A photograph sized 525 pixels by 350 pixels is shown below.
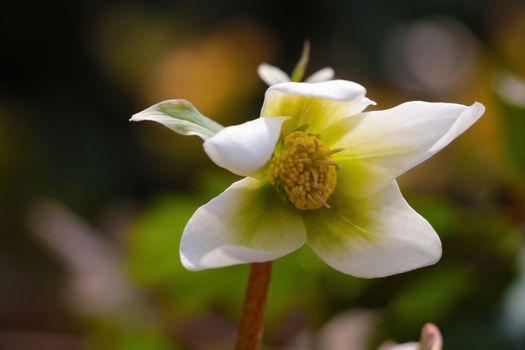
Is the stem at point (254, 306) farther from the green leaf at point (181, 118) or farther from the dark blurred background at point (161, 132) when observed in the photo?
the dark blurred background at point (161, 132)

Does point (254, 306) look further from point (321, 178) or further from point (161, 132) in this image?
point (161, 132)

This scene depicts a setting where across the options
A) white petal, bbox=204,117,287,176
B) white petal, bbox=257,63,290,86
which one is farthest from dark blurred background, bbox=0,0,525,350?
white petal, bbox=204,117,287,176

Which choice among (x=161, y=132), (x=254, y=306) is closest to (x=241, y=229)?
(x=254, y=306)

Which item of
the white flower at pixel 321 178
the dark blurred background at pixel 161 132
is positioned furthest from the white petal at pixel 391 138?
the dark blurred background at pixel 161 132

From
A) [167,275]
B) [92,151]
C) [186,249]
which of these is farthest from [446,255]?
[92,151]

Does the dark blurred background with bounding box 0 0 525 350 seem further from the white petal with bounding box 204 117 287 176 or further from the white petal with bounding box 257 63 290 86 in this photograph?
the white petal with bounding box 204 117 287 176

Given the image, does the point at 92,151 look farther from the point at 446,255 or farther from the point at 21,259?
the point at 446,255
